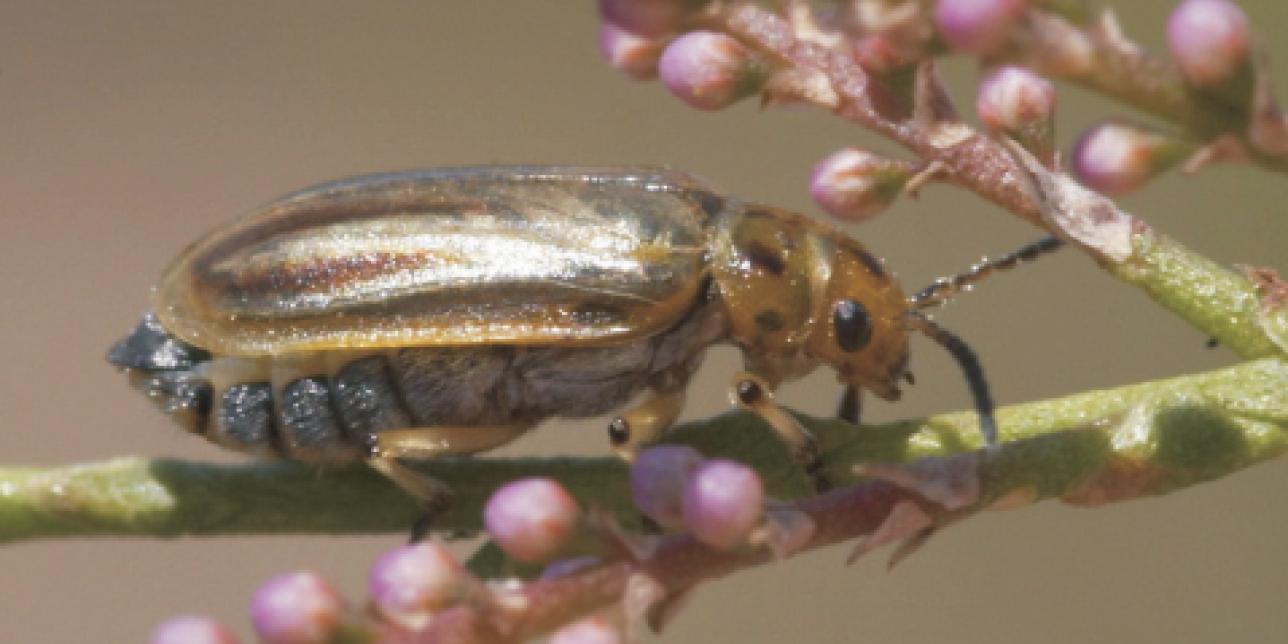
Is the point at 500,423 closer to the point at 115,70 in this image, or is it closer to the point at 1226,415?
the point at 1226,415

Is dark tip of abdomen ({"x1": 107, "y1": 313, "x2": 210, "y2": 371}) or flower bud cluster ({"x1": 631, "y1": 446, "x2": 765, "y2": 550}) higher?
flower bud cluster ({"x1": 631, "y1": 446, "x2": 765, "y2": 550})

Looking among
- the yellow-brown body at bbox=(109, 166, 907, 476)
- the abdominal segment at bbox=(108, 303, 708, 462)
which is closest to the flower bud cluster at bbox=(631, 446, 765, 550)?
the yellow-brown body at bbox=(109, 166, 907, 476)

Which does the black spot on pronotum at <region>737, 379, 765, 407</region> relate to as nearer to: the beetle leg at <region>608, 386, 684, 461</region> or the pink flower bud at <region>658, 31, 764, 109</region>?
the beetle leg at <region>608, 386, 684, 461</region>

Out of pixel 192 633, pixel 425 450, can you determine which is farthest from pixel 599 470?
pixel 192 633

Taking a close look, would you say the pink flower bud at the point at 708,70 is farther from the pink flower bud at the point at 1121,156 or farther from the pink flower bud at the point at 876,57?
the pink flower bud at the point at 1121,156

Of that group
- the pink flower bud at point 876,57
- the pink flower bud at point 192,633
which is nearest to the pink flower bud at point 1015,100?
the pink flower bud at point 876,57

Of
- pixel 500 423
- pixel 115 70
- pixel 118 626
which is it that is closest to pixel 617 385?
pixel 500 423
